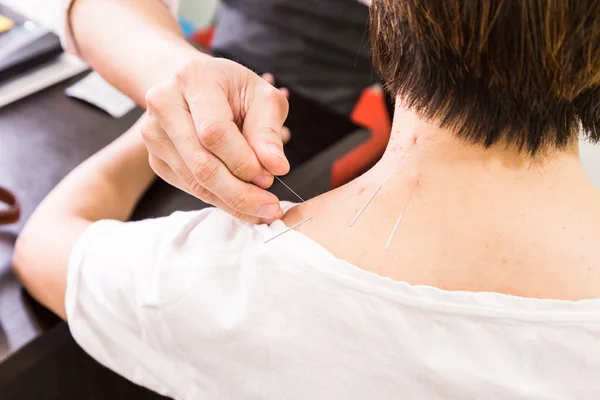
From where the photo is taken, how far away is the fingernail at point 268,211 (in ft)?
1.91

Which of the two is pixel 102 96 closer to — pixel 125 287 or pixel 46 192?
pixel 46 192

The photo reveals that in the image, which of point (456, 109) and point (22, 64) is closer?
point (456, 109)

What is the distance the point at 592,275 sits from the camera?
0.51 metres

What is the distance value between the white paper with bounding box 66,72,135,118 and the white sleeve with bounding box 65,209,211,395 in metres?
0.48

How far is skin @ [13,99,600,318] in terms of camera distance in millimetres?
511

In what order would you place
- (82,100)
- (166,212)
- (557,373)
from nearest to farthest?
(557,373) → (166,212) → (82,100)

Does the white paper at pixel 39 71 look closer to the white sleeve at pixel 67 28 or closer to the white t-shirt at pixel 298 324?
the white sleeve at pixel 67 28

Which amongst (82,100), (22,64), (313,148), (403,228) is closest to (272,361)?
(403,228)

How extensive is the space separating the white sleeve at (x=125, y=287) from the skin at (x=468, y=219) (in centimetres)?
15

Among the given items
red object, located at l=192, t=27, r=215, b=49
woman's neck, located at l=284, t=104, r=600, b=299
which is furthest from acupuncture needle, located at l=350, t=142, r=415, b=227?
red object, located at l=192, t=27, r=215, b=49

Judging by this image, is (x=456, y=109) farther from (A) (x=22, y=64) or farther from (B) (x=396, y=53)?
(A) (x=22, y=64)

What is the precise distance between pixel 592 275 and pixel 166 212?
2.31 feet

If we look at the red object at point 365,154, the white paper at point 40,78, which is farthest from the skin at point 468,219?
the white paper at point 40,78

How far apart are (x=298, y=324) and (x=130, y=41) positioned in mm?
626
